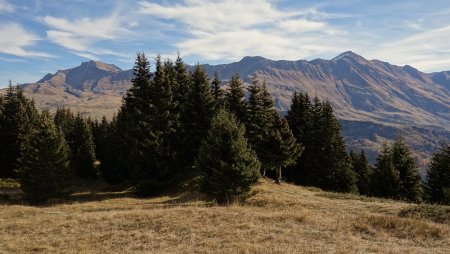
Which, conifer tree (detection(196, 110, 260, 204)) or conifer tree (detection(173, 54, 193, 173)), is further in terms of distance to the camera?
conifer tree (detection(173, 54, 193, 173))

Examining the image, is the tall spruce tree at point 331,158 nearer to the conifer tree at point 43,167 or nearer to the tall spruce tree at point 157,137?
the tall spruce tree at point 157,137

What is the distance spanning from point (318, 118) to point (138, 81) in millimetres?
27292

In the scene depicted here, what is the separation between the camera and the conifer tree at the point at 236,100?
1757 inches

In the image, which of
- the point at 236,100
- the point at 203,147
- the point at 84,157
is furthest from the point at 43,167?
the point at 84,157

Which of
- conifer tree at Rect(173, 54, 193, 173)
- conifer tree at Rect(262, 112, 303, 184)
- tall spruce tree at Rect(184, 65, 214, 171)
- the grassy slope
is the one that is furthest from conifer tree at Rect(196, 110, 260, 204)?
tall spruce tree at Rect(184, 65, 214, 171)

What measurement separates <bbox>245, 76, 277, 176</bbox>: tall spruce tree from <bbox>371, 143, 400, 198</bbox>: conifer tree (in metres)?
14.4

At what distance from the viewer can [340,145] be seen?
55.7 meters

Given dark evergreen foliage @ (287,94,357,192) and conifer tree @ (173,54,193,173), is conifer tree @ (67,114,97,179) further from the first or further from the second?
dark evergreen foliage @ (287,94,357,192)

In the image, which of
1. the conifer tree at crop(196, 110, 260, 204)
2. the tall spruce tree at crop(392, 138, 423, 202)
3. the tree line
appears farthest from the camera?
the tall spruce tree at crop(392, 138, 423, 202)

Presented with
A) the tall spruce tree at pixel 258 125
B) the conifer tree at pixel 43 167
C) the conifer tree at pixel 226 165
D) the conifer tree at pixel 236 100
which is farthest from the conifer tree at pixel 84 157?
the conifer tree at pixel 226 165

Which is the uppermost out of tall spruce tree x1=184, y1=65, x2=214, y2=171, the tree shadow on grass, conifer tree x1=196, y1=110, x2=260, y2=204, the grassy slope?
tall spruce tree x1=184, y1=65, x2=214, y2=171

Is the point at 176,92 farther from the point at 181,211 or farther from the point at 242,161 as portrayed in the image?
the point at 181,211

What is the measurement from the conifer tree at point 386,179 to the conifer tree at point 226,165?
→ 23013 millimetres

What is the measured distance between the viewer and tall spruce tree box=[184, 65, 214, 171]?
145 ft
